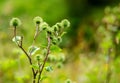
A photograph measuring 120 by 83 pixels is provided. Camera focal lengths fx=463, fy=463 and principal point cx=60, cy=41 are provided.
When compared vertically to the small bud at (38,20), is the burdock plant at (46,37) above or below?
below

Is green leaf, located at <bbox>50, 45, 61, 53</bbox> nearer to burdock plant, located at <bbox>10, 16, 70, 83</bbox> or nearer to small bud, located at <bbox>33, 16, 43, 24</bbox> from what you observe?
burdock plant, located at <bbox>10, 16, 70, 83</bbox>

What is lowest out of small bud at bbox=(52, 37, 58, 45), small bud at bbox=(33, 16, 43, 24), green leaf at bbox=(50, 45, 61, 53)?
small bud at bbox=(52, 37, 58, 45)

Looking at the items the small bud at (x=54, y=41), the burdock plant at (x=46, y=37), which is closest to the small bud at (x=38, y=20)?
the burdock plant at (x=46, y=37)

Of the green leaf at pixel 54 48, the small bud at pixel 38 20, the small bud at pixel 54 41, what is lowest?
the small bud at pixel 54 41

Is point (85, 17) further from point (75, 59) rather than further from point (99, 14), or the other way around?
point (75, 59)

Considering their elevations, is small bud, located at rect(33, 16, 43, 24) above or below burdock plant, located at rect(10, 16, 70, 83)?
above

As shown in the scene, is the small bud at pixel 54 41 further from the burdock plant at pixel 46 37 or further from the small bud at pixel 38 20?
the small bud at pixel 38 20

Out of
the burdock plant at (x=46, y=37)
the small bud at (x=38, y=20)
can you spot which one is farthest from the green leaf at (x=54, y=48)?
the small bud at (x=38, y=20)

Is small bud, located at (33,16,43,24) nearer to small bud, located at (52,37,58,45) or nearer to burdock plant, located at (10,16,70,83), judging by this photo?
burdock plant, located at (10,16,70,83)

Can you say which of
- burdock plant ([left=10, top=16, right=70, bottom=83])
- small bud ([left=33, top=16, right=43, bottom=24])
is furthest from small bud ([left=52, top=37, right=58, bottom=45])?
small bud ([left=33, top=16, right=43, bottom=24])

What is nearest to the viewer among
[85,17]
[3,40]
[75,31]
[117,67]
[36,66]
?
[36,66]

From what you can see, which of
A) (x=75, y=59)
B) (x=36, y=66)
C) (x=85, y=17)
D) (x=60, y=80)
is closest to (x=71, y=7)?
(x=85, y=17)
